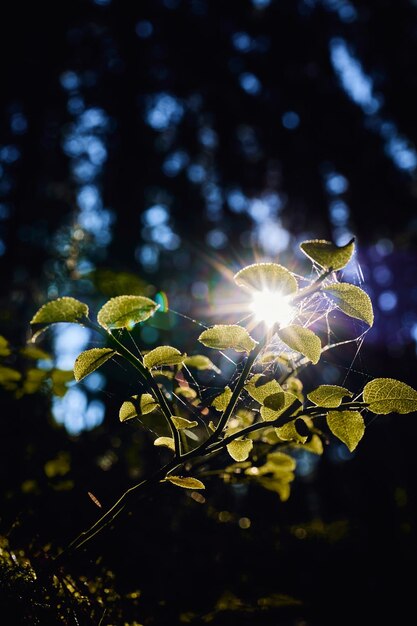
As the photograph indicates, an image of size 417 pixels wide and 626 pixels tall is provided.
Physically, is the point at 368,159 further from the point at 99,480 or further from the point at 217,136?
the point at 99,480

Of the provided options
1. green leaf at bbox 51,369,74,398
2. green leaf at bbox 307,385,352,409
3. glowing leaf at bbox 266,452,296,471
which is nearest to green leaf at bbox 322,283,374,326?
green leaf at bbox 307,385,352,409

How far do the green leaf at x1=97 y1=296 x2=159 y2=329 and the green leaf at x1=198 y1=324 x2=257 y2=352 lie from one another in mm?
78

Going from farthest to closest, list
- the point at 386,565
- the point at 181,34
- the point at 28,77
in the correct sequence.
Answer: the point at 181,34 < the point at 28,77 < the point at 386,565

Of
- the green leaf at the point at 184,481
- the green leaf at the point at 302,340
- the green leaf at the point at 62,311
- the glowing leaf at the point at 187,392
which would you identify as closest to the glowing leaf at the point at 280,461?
the glowing leaf at the point at 187,392

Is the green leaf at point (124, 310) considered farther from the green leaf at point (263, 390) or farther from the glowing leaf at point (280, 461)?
the glowing leaf at point (280, 461)

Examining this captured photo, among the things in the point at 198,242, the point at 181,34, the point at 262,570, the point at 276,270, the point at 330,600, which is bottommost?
the point at 330,600

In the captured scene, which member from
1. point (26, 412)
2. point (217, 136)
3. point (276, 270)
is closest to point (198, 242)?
point (217, 136)

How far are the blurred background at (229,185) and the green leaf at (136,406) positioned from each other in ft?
3.10

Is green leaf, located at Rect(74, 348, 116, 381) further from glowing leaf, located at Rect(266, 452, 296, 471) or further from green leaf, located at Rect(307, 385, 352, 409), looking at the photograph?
glowing leaf, located at Rect(266, 452, 296, 471)

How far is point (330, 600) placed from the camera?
1595 mm

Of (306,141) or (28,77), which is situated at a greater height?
(28,77)

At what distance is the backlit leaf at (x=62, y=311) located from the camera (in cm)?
48

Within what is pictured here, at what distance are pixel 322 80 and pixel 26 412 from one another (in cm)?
688

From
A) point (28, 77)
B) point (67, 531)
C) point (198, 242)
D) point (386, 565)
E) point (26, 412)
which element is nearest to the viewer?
point (67, 531)
